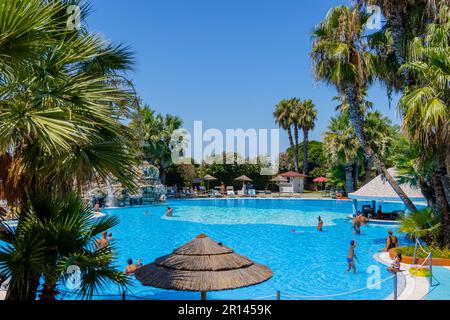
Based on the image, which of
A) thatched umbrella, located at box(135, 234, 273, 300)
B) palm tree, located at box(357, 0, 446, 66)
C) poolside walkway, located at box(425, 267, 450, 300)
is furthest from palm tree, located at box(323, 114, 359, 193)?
thatched umbrella, located at box(135, 234, 273, 300)

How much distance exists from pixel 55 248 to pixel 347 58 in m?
11.4

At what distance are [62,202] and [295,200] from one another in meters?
33.8

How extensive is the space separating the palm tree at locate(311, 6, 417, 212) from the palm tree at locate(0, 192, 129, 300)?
10.4 metres

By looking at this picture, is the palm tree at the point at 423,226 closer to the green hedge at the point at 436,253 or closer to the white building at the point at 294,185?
the green hedge at the point at 436,253

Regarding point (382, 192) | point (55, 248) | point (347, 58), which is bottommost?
point (55, 248)

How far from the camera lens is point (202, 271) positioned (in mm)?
4672

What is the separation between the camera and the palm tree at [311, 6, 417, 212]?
1282 cm

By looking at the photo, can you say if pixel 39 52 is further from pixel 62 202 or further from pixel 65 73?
pixel 62 202

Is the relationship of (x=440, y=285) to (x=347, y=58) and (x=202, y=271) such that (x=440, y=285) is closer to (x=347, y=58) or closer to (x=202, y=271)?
(x=202, y=271)

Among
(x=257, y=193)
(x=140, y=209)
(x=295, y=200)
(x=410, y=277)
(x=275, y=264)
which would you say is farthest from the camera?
(x=257, y=193)

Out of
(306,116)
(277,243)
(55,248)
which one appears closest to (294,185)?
(306,116)

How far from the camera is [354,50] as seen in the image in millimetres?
→ 13062

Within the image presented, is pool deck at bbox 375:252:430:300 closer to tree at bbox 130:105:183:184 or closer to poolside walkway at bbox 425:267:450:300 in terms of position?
poolside walkway at bbox 425:267:450:300
